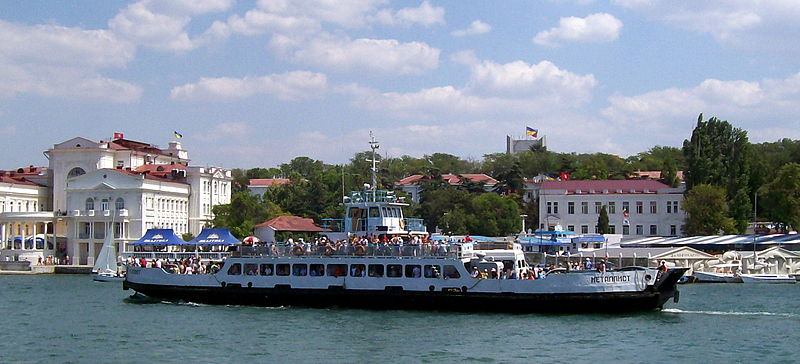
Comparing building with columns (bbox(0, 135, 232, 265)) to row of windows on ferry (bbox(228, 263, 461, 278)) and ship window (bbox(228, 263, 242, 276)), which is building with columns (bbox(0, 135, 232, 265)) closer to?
ship window (bbox(228, 263, 242, 276))

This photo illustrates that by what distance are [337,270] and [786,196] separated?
50.3 meters

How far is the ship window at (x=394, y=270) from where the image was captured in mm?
38656

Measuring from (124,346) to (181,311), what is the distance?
9145 millimetres

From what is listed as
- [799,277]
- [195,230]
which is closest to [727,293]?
[799,277]

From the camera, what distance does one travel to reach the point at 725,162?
273 ft

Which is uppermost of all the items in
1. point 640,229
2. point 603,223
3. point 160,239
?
point 603,223

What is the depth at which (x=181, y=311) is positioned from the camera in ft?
130

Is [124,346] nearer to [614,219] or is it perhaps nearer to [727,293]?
[727,293]

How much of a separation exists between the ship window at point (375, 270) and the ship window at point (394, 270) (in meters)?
0.29

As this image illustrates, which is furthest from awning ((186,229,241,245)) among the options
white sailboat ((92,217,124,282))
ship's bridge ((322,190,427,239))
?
ship's bridge ((322,190,427,239))

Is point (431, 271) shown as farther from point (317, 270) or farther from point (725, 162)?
point (725, 162)

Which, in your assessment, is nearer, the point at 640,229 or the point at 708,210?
the point at 708,210

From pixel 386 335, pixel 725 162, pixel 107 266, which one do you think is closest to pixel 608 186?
pixel 725 162

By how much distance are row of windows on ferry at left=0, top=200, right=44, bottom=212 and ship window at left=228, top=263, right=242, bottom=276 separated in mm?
57071
